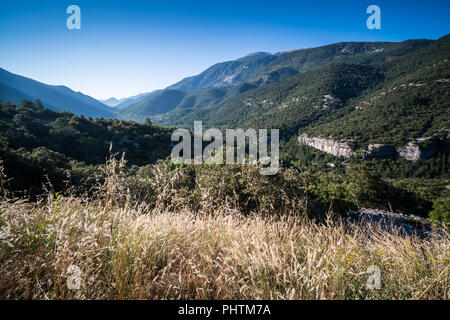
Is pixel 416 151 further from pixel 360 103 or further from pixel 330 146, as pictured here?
pixel 360 103

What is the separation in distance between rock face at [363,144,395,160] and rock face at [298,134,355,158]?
5.77 metres

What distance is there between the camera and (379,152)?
75062 millimetres

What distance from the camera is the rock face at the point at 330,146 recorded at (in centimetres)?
8038

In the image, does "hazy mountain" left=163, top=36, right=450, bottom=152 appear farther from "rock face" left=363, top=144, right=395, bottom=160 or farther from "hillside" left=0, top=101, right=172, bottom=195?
"hillside" left=0, top=101, right=172, bottom=195

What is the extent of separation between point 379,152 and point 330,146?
1810 cm

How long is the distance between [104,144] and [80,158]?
522 cm

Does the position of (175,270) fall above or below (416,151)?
above

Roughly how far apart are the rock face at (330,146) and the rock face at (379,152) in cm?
577

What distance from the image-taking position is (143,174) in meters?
17.3

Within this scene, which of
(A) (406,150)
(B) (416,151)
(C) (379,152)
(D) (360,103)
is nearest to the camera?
(B) (416,151)

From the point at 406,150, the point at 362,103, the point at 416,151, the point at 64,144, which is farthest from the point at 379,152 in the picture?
the point at 64,144

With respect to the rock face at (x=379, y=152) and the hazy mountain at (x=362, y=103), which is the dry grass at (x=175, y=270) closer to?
the rock face at (x=379, y=152)

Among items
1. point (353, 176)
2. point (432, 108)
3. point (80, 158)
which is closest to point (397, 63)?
point (432, 108)
